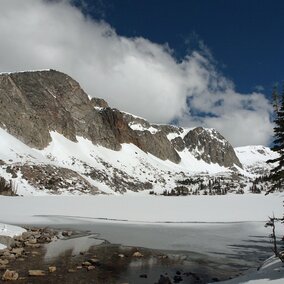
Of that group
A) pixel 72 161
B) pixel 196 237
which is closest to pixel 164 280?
pixel 196 237

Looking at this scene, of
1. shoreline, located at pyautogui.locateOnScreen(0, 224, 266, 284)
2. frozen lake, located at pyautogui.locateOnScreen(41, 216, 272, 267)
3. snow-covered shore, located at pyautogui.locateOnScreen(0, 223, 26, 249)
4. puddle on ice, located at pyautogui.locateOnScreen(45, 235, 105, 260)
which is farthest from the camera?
snow-covered shore, located at pyautogui.locateOnScreen(0, 223, 26, 249)

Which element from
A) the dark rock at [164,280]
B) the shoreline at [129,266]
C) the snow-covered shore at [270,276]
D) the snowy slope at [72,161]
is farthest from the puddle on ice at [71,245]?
the snowy slope at [72,161]

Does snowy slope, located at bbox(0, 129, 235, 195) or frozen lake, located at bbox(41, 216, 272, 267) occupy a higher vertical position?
snowy slope, located at bbox(0, 129, 235, 195)

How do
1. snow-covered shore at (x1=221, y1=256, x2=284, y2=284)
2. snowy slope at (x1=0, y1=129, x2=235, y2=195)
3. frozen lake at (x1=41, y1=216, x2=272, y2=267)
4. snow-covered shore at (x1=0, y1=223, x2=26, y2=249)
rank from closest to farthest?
snow-covered shore at (x1=221, y1=256, x2=284, y2=284)
frozen lake at (x1=41, y1=216, x2=272, y2=267)
snow-covered shore at (x1=0, y1=223, x2=26, y2=249)
snowy slope at (x1=0, y1=129, x2=235, y2=195)

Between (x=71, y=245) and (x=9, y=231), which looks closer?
(x=71, y=245)

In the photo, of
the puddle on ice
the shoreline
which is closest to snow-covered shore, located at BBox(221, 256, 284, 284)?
the shoreline

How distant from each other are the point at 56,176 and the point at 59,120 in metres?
80.9

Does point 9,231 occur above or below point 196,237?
below

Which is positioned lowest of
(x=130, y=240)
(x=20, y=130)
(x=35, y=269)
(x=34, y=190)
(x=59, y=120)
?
(x=35, y=269)

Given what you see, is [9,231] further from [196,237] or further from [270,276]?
[270,276]

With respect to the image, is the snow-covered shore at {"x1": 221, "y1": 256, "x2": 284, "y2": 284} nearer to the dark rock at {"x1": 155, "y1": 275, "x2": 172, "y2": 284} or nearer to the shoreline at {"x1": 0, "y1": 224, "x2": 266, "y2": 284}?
the dark rock at {"x1": 155, "y1": 275, "x2": 172, "y2": 284}

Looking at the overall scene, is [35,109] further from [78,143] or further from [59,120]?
[78,143]

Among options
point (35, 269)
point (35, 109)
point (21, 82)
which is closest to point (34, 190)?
point (35, 269)

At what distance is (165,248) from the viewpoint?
2758 centimetres
